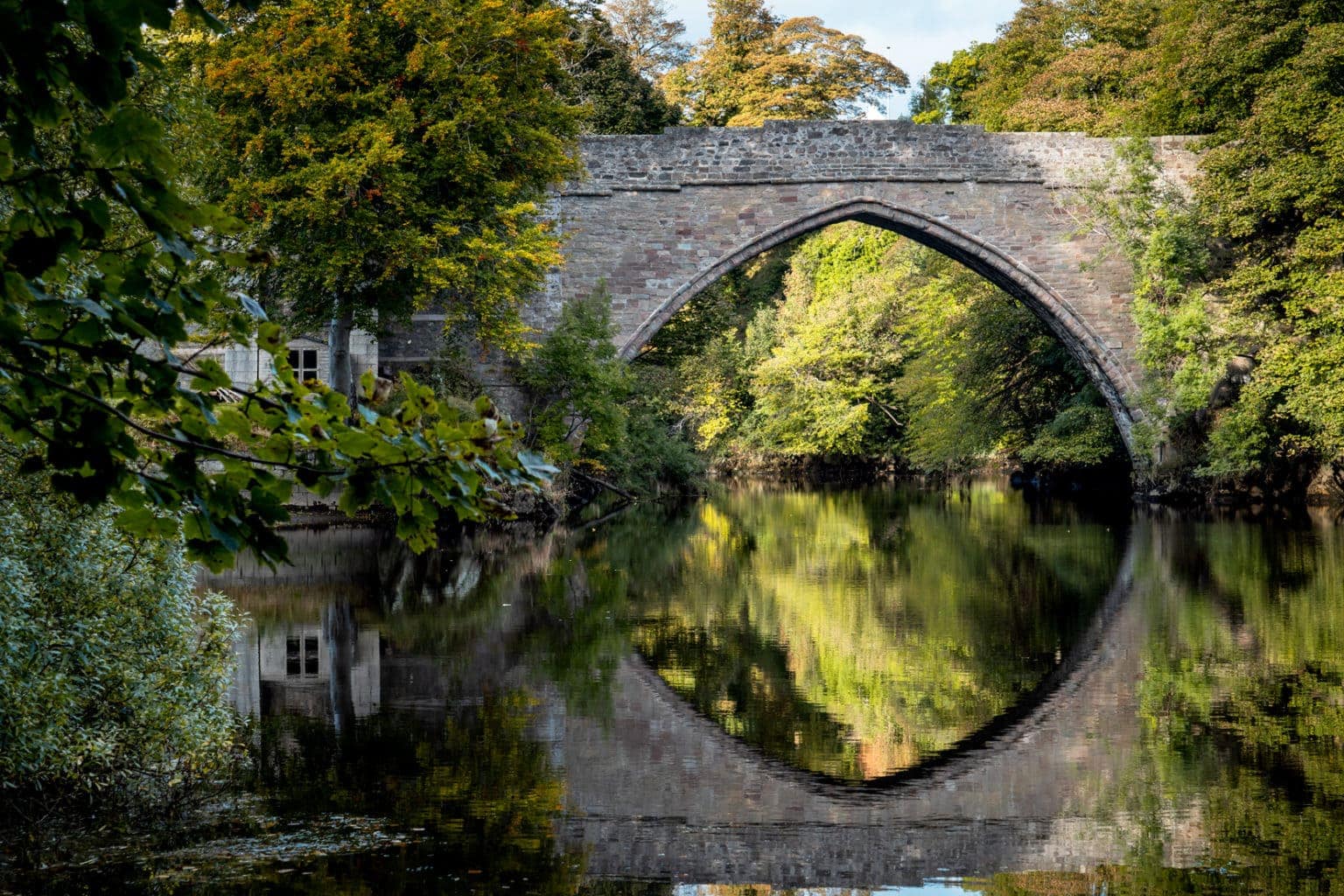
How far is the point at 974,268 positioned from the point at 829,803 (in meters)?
17.5

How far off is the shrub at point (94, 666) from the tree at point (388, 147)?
1044 cm

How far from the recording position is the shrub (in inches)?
191

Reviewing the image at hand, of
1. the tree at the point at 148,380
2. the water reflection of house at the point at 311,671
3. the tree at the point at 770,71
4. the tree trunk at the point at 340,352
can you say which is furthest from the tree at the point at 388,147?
the tree at the point at 770,71

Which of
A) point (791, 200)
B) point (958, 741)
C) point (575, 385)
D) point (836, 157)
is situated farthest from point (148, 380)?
point (836, 157)

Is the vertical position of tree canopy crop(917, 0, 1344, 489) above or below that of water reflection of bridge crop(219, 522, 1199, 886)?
above

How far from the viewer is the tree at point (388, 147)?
15.9 meters

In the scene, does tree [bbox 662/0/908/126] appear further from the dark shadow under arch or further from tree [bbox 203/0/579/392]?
tree [bbox 203/0/579/392]

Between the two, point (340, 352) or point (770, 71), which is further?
point (770, 71)

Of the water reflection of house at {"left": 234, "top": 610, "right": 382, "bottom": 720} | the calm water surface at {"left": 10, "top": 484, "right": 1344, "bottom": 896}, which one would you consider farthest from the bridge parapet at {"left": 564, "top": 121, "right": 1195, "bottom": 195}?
the water reflection of house at {"left": 234, "top": 610, "right": 382, "bottom": 720}

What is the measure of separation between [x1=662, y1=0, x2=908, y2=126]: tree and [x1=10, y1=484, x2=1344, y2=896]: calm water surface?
24.7 m

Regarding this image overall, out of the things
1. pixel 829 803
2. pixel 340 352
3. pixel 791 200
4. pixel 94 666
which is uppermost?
pixel 791 200

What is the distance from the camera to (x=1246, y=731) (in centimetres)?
668

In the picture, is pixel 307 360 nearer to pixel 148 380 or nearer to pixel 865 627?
pixel 865 627

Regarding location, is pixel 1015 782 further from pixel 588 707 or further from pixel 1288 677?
pixel 1288 677
